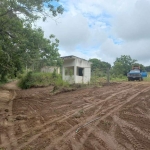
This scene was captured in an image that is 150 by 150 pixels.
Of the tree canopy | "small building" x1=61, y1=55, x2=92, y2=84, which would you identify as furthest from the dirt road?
"small building" x1=61, y1=55, x2=92, y2=84

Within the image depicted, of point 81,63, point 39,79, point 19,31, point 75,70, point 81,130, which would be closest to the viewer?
point 81,130

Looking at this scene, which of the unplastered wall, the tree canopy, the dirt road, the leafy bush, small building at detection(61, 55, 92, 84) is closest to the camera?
the dirt road

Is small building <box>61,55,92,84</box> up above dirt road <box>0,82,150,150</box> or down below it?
above

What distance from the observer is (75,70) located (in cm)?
1933

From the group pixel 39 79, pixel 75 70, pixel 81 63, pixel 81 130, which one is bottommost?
pixel 81 130

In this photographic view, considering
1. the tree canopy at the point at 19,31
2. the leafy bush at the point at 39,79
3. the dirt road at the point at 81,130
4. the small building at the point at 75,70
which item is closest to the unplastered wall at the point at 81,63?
the small building at the point at 75,70

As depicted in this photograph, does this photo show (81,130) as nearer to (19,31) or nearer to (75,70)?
(19,31)

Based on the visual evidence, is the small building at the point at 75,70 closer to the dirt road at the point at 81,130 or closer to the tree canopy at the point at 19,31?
the tree canopy at the point at 19,31

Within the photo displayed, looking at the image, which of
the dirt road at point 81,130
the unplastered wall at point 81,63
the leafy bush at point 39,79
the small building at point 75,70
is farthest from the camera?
the unplastered wall at point 81,63

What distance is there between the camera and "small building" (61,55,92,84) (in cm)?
1931

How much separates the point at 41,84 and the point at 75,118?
13.8 metres

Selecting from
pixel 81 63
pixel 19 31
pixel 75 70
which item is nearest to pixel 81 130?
pixel 19 31

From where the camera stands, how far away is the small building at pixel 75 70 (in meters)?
19.3

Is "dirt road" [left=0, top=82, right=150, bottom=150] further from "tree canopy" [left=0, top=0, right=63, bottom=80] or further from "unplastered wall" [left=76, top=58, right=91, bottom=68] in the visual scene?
"unplastered wall" [left=76, top=58, right=91, bottom=68]
